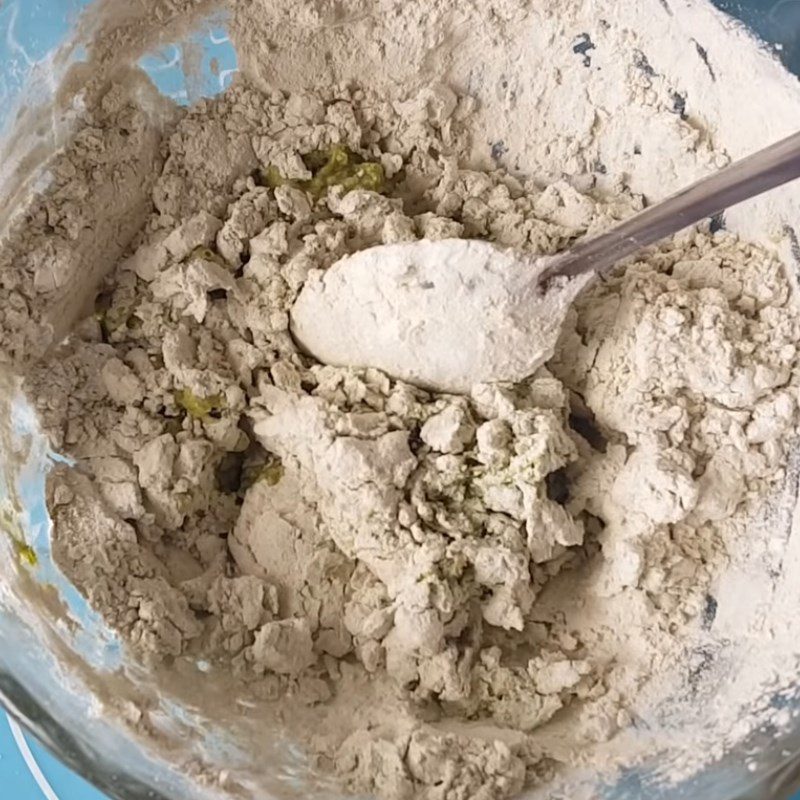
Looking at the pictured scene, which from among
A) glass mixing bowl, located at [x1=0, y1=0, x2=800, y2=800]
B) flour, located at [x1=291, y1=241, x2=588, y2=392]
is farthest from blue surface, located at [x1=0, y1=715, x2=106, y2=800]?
flour, located at [x1=291, y1=241, x2=588, y2=392]

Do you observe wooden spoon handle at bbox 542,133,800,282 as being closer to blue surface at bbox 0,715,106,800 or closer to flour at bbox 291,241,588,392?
flour at bbox 291,241,588,392

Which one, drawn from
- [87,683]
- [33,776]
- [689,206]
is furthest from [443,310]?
[33,776]

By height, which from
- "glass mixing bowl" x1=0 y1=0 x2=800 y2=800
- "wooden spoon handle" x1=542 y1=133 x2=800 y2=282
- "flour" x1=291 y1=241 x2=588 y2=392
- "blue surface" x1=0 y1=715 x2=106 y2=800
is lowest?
"blue surface" x1=0 y1=715 x2=106 y2=800

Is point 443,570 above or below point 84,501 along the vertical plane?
below

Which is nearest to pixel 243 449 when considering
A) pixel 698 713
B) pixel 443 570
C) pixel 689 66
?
pixel 443 570

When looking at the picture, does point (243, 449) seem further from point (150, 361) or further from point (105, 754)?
point (105, 754)

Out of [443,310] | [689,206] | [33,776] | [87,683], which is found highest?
[689,206]

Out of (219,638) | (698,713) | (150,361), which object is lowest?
(698,713)

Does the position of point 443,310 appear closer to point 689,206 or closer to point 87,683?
point 689,206
